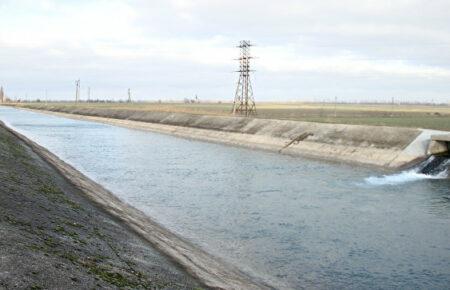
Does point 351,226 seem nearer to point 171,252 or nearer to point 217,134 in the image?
point 171,252

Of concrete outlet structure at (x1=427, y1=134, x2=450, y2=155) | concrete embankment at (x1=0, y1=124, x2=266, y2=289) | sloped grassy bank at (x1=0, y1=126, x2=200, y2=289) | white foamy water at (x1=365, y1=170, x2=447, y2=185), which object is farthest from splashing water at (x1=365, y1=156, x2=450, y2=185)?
sloped grassy bank at (x1=0, y1=126, x2=200, y2=289)

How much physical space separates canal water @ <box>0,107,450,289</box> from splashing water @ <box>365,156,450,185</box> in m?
0.27

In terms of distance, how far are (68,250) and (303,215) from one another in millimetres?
12134

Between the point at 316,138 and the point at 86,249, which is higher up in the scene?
the point at 316,138

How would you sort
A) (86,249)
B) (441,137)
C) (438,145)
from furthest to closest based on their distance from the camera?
(438,145), (441,137), (86,249)

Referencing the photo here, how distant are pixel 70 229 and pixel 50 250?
3.01 metres

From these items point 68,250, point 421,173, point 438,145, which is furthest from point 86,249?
point 438,145

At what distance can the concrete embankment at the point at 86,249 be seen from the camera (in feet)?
28.9

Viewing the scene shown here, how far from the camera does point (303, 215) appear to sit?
68.7 feet

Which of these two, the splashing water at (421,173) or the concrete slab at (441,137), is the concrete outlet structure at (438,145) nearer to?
the concrete slab at (441,137)

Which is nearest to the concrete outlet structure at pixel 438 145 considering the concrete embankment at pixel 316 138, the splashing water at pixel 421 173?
the concrete embankment at pixel 316 138

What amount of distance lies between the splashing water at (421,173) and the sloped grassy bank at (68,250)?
65.9 ft

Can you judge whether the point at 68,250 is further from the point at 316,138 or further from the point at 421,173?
the point at 316,138

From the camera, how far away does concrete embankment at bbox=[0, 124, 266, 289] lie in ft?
28.9
